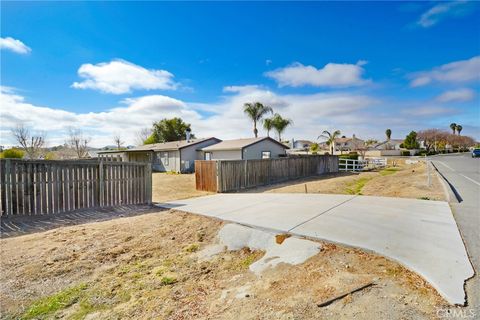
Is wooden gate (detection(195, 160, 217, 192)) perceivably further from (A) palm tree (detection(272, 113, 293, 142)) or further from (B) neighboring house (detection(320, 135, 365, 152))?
(B) neighboring house (detection(320, 135, 365, 152))

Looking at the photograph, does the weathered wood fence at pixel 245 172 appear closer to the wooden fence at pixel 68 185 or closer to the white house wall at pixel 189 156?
the wooden fence at pixel 68 185

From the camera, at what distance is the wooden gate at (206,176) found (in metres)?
13.2

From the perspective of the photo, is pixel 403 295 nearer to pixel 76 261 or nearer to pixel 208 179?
pixel 76 261

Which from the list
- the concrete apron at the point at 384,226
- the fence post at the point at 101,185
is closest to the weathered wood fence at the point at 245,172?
the concrete apron at the point at 384,226

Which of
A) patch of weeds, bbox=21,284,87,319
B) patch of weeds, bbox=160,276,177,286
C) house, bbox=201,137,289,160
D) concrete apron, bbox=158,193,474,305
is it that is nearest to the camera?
patch of weeds, bbox=21,284,87,319

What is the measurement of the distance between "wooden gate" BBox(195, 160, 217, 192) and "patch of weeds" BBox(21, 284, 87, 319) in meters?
9.73

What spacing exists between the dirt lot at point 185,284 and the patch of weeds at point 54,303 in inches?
0.5

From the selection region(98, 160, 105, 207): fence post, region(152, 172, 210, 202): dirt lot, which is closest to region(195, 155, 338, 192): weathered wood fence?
region(152, 172, 210, 202): dirt lot

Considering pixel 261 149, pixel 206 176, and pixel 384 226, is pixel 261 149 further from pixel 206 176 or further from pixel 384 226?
pixel 384 226

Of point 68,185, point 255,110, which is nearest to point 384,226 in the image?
point 68,185

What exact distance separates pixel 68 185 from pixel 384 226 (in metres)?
8.55

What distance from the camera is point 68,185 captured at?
25.2ft

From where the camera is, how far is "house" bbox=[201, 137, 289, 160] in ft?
76.4

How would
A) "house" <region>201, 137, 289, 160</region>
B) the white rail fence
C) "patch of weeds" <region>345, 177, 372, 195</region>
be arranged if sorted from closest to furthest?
"patch of weeds" <region>345, 177, 372, 195</region>, "house" <region>201, 137, 289, 160</region>, the white rail fence
